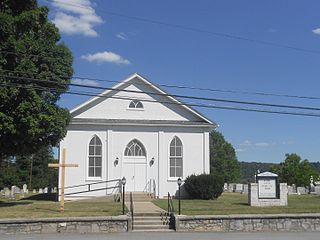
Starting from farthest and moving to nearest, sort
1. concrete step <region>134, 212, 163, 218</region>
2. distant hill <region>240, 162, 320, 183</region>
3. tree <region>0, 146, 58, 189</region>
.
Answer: distant hill <region>240, 162, 320, 183</region> → tree <region>0, 146, 58, 189</region> → concrete step <region>134, 212, 163, 218</region>

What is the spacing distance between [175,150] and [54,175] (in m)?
53.4

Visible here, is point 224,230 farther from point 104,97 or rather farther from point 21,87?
point 104,97

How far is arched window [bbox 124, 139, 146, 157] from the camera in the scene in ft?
112

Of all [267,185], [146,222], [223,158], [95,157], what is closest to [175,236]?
[146,222]

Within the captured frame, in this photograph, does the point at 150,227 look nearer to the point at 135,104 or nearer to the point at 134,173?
the point at 134,173

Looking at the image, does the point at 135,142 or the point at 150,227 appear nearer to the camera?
the point at 150,227

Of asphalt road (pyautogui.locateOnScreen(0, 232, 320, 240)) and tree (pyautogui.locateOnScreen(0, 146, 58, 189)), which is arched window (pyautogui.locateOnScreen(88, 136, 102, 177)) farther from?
tree (pyautogui.locateOnScreen(0, 146, 58, 189))

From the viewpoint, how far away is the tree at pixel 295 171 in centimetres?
8150

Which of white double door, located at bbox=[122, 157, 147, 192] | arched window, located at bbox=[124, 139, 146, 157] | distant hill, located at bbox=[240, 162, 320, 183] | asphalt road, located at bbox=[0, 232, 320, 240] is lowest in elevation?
asphalt road, located at bbox=[0, 232, 320, 240]

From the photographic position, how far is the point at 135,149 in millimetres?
34344

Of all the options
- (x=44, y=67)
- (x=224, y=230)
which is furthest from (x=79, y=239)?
(x=44, y=67)

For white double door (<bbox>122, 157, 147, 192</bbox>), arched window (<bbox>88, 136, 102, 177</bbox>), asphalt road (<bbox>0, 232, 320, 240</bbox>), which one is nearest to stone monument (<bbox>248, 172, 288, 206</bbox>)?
asphalt road (<bbox>0, 232, 320, 240</bbox>)

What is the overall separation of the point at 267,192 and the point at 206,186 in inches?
236

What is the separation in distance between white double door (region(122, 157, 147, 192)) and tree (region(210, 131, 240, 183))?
68.3 meters
